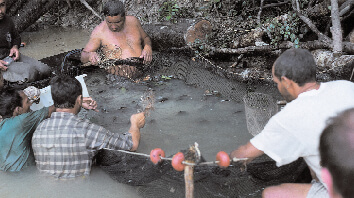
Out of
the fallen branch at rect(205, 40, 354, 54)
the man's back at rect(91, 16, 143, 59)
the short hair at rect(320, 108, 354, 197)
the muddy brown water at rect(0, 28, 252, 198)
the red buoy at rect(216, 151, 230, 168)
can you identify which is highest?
the man's back at rect(91, 16, 143, 59)

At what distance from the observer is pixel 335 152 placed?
1.62 metres

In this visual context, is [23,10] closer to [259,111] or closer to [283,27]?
[283,27]

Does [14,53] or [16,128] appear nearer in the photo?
[16,128]

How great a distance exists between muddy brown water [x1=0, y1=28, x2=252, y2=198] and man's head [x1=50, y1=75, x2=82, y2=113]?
0.78 metres

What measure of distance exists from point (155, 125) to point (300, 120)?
2.75 meters

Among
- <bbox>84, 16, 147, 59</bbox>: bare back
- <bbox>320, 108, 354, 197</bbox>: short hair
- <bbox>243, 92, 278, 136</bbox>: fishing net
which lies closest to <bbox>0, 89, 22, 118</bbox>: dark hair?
<bbox>84, 16, 147, 59</bbox>: bare back

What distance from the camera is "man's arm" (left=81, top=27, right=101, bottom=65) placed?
5844mm

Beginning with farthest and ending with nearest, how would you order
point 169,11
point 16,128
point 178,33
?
point 169,11 → point 178,33 → point 16,128

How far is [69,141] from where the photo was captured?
3523 millimetres

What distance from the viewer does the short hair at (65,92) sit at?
3607 millimetres

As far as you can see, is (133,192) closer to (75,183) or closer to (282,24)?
(75,183)

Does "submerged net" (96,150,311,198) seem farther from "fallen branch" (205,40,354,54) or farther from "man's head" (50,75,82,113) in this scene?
"fallen branch" (205,40,354,54)

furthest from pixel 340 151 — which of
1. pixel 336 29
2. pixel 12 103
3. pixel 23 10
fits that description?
pixel 23 10

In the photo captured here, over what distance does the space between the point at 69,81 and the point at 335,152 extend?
2.80 m
